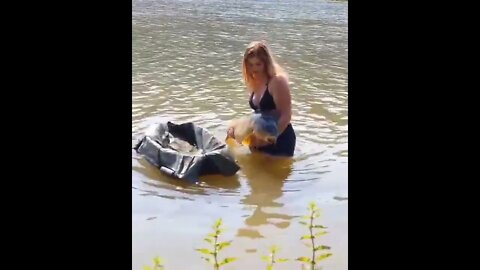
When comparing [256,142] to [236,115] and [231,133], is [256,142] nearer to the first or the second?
[231,133]

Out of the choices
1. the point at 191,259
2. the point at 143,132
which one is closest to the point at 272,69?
the point at 143,132

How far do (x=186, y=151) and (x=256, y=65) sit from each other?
60cm

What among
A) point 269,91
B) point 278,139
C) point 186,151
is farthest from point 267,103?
point 186,151

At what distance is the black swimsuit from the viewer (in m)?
3.21

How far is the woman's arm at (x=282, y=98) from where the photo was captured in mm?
3178

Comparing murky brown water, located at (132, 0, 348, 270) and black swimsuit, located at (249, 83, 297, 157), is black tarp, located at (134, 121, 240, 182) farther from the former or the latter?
black swimsuit, located at (249, 83, 297, 157)

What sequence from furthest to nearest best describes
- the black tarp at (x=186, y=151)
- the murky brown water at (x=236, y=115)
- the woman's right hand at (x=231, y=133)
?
the woman's right hand at (x=231, y=133)
the black tarp at (x=186, y=151)
the murky brown water at (x=236, y=115)

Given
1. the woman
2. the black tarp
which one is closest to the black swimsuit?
the woman

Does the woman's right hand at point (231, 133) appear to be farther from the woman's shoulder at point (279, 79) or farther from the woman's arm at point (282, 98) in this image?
the woman's shoulder at point (279, 79)

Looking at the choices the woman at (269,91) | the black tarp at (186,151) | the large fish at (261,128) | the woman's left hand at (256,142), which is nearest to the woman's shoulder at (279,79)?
the woman at (269,91)
